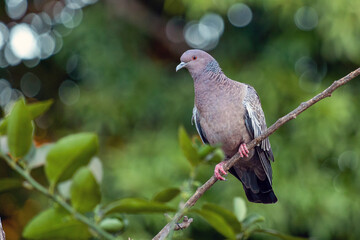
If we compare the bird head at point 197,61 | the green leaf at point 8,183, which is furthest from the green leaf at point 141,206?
the bird head at point 197,61

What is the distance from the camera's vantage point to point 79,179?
1.86ft

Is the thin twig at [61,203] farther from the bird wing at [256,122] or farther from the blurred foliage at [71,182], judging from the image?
the bird wing at [256,122]

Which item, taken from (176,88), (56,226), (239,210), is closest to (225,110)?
(239,210)

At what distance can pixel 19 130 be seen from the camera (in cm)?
57

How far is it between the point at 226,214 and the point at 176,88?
5274mm

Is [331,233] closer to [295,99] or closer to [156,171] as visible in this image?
[295,99]

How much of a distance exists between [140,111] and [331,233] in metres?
2.43

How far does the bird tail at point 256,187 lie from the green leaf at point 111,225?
181cm

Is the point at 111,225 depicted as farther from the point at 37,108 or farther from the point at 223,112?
the point at 223,112

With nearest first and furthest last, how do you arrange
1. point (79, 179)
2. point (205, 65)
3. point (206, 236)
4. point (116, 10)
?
point (79, 179), point (205, 65), point (206, 236), point (116, 10)

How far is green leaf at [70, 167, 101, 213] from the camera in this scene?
1.85ft

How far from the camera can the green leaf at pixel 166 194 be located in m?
0.61

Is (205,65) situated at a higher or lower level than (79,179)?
lower

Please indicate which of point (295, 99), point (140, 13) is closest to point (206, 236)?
point (295, 99)
